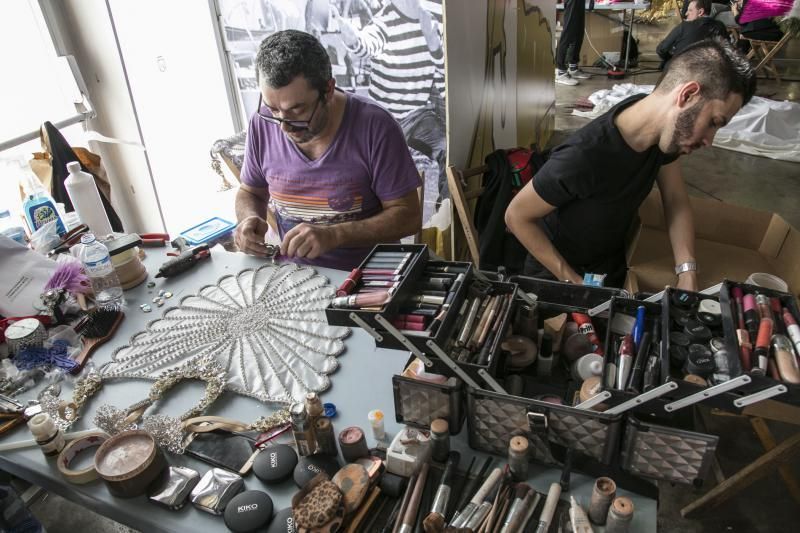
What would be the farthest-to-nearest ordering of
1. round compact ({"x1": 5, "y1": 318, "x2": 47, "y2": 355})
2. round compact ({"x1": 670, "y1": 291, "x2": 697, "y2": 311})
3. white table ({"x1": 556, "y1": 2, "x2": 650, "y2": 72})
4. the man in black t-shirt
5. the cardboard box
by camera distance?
white table ({"x1": 556, "y1": 2, "x2": 650, "y2": 72})
the cardboard box
the man in black t-shirt
round compact ({"x1": 5, "y1": 318, "x2": 47, "y2": 355})
round compact ({"x1": 670, "y1": 291, "x2": 697, "y2": 311})

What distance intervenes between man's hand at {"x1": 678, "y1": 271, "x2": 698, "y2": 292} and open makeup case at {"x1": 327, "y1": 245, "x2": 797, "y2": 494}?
32.9 inches

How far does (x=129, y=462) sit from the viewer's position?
2.83 ft

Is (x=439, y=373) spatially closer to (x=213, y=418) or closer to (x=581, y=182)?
(x=213, y=418)

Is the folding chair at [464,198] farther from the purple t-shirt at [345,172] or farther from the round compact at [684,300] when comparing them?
the round compact at [684,300]

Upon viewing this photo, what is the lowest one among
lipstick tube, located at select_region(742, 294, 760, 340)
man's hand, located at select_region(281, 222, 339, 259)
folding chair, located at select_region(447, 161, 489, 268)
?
folding chair, located at select_region(447, 161, 489, 268)

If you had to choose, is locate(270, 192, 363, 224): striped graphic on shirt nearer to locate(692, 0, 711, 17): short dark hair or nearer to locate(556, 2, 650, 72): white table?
locate(692, 0, 711, 17): short dark hair

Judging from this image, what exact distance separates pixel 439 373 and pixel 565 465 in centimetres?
25

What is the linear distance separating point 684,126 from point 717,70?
0.53ft

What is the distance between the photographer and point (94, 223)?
167 cm

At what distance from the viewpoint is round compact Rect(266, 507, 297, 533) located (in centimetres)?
76

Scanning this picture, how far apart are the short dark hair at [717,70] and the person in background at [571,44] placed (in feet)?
16.5

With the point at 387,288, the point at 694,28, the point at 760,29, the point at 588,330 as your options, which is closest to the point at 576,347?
the point at 588,330

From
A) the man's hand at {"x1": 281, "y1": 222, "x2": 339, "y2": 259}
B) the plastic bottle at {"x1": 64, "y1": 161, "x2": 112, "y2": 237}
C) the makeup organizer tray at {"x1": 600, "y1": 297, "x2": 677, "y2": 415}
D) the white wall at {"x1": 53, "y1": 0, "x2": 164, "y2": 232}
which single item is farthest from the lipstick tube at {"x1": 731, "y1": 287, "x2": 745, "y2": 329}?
the white wall at {"x1": 53, "y1": 0, "x2": 164, "y2": 232}

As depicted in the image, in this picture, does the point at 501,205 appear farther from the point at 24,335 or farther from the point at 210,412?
the point at 24,335
